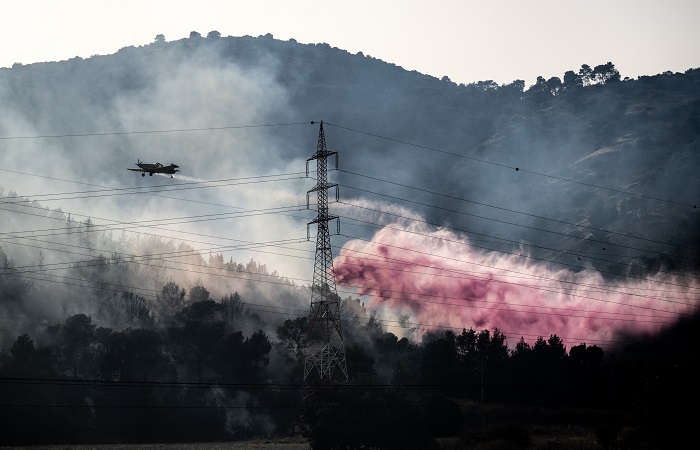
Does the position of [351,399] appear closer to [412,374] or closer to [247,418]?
[247,418]

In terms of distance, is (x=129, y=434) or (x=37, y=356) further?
(x=37, y=356)

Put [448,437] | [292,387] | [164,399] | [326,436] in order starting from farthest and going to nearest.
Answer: [292,387]
[164,399]
[448,437]
[326,436]

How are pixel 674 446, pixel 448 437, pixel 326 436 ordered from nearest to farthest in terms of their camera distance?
1. pixel 674 446
2. pixel 326 436
3. pixel 448 437

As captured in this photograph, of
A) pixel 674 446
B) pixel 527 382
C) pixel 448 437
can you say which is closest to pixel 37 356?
pixel 448 437

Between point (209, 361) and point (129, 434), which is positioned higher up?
point (209, 361)

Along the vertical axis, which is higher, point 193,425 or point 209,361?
point 209,361

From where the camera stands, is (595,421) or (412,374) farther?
(412,374)

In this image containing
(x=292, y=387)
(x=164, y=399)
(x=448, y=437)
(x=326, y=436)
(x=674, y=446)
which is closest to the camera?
(x=674, y=446)

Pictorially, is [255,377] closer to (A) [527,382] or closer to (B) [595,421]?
(A) [527,382]

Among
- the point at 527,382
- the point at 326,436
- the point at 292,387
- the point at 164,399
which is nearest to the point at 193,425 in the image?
the point at 164,399
